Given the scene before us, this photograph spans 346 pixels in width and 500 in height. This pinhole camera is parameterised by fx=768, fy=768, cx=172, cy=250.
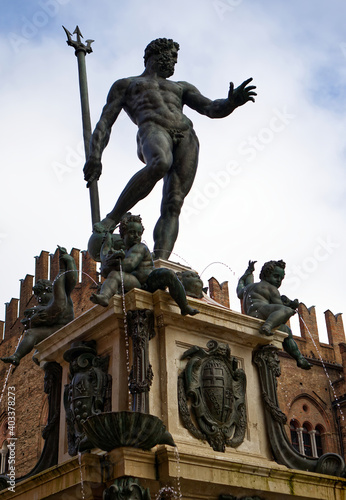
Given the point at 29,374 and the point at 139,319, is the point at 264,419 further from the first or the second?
the point at 29,374

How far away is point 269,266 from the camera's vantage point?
6.50 metres

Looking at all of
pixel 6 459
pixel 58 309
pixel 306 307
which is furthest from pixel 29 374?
pixel 58 309

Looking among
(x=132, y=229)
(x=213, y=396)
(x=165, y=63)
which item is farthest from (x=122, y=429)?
(x=165, y=63)

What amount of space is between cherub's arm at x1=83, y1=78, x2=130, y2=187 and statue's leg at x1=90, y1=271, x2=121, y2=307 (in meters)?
1.45

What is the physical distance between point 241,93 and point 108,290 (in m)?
2.35

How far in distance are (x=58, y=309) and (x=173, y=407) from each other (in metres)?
1.48

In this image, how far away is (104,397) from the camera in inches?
210

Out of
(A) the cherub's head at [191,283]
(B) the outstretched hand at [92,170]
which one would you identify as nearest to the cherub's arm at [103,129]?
(B) the outstretched hand at [92,170]

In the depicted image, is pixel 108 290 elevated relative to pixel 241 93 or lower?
lower

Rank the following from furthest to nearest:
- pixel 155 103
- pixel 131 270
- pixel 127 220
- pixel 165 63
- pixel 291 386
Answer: pixel 291 386
pixel 165 63
pixel 155 103
pixel 127 220
pixel 131 270

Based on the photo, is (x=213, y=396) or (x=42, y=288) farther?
(x=42, y=288)

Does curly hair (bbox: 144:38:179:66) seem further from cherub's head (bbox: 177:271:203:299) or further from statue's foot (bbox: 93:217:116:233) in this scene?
cherub's head (bbox: 177:271:203:299)

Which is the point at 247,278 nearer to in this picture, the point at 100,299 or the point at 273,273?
Result: the point at 273,273

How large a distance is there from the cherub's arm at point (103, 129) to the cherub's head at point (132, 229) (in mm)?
967
